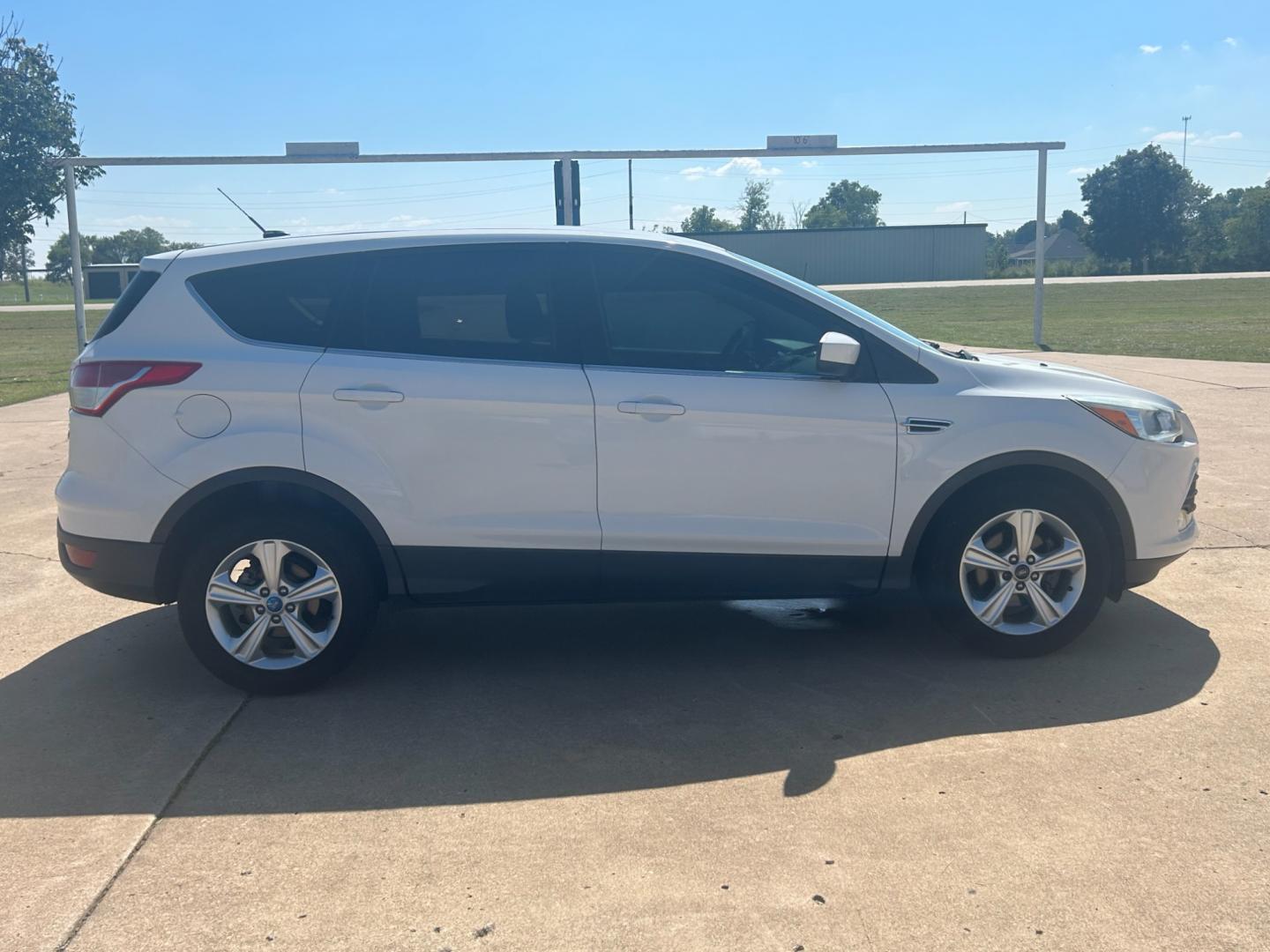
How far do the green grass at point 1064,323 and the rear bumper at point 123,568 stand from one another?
11367 millimetres

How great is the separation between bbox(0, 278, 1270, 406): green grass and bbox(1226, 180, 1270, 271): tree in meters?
31.6

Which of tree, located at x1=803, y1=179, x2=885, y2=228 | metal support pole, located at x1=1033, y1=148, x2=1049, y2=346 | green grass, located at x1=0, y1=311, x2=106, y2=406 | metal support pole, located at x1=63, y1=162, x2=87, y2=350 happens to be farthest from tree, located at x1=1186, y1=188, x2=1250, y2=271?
metal support pole, located at x1=63, y1=162, x2=87, y2=350

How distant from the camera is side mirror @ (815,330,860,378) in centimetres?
449

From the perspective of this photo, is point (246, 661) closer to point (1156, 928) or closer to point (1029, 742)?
point (1029, 742)

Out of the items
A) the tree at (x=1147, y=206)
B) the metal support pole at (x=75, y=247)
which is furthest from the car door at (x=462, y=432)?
the tree at (x=1147, y=206)

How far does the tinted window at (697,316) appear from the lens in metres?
4.69

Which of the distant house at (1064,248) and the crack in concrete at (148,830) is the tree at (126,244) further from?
the distant house at (1064,248)

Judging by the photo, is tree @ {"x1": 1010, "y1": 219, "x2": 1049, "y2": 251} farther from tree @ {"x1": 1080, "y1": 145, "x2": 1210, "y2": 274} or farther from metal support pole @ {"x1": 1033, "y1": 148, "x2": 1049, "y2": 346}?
metal support pole @ {"x1": 1033, "y1": 148, "x2": 1049, "y2": 346}

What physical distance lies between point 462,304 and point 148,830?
232cm

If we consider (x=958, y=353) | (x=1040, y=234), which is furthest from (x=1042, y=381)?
(x=1040, y=234)

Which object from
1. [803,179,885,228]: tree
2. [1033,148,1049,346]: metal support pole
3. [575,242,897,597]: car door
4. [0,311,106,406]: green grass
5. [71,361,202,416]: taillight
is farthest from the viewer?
[803,179,885,228]: tree

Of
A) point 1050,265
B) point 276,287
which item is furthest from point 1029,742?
point 1050,265

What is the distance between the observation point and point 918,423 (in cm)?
469

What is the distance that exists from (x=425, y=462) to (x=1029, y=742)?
2539 mm
